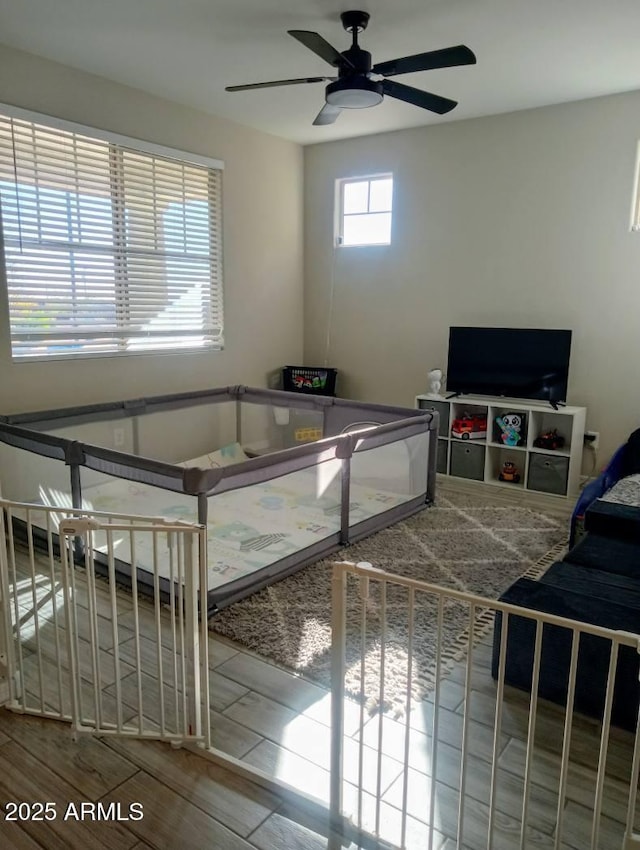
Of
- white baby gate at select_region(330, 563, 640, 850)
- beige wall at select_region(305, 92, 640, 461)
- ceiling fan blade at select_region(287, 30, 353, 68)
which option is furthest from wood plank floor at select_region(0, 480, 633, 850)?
beige wall at select_region(305, 92, 640, 461)

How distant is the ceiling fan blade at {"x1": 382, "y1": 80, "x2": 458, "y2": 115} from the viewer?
3232 mm

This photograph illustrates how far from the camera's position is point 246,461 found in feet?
9.45

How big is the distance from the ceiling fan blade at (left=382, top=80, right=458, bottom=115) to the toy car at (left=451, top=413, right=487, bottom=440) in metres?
2.37

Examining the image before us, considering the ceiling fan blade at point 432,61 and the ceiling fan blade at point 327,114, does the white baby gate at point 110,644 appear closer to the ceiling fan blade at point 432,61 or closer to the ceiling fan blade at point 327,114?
the ceiling fan blade at point 432,61

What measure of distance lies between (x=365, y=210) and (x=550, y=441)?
2.71 metres

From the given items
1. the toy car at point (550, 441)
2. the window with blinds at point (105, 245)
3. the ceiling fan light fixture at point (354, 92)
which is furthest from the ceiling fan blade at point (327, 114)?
the toy car at point (550, 441)

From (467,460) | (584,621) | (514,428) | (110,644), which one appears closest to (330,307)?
(467,460)

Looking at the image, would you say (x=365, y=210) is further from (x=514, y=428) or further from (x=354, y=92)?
(x=354, y=92)

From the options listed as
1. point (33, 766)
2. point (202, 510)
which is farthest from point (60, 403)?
point (33, 766)

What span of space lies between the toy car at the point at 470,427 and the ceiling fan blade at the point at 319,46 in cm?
282

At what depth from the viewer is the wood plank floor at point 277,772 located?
63.9 inches

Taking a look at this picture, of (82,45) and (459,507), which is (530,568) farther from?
(82,45)

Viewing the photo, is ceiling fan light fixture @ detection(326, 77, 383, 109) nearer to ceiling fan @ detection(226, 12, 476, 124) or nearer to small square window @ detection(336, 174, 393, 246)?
ceiling fan @ detection(226, 12, 476, 124)

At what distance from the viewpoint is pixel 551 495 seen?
464 cm
